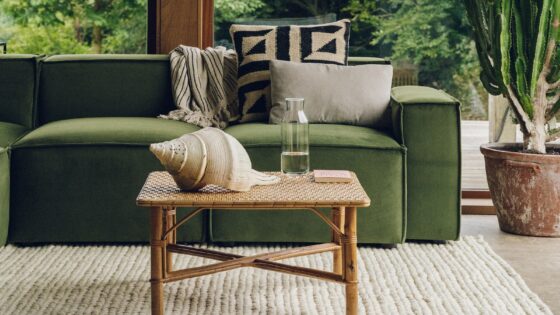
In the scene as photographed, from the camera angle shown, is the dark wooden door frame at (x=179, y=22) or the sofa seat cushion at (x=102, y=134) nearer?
the sofa seat cushion at (x=102, y=134)

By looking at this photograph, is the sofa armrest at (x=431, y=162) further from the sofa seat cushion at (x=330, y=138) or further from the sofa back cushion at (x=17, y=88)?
the sofa back cushion at (x=17, y=88)

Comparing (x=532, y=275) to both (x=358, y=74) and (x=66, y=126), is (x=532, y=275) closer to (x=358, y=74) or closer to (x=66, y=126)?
(x=358, y=74)

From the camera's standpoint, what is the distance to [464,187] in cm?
439

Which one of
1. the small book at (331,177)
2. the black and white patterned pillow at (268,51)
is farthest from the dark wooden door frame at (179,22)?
the small book at (331,177)

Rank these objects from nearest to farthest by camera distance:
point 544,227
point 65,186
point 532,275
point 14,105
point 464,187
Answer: point 532,275
point 65,186
point 544,227
point 14,105
point 464,187

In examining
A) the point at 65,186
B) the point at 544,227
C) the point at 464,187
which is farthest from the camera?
the point at 464,187

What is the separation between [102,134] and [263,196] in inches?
45.6

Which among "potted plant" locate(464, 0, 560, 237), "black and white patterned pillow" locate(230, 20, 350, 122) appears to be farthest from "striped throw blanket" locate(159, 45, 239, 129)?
"potted plant" locate(464, 0, 560, 237)

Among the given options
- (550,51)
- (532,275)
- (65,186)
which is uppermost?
(550,51)

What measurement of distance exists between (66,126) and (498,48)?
173 cm

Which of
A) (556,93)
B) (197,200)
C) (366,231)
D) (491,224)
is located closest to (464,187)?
(491,224)

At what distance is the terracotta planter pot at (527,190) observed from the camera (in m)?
3.52

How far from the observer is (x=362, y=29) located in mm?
4199

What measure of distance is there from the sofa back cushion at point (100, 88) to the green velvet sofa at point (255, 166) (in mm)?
434
